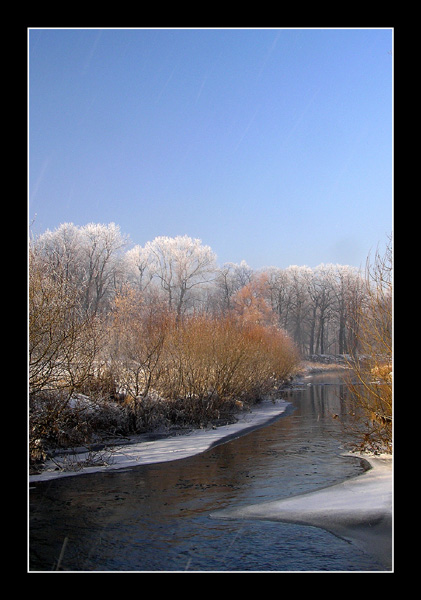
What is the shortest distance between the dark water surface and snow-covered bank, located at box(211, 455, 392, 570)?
22cm

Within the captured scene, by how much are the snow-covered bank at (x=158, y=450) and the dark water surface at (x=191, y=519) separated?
41cm

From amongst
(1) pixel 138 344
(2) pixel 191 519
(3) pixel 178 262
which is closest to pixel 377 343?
(2) pixel 191 519

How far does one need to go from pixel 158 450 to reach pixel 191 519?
5673 mm

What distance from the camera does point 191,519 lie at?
7500mm

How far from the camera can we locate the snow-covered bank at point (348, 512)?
660 centimetres

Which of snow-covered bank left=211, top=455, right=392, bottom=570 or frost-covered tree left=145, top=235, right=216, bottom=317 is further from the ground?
frost-covered tree left=145, top=235, right=216, bottom=317

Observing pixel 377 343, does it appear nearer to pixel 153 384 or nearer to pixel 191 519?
pixel 191 519

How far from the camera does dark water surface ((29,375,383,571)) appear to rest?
595 centimetres

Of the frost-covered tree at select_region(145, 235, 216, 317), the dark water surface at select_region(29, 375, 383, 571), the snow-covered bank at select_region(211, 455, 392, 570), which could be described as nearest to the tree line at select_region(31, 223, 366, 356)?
the frost-covered tree at select_region(145, 235, 216, 317)

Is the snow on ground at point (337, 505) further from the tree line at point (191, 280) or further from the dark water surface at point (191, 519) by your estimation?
the tree line at point (191, 280)

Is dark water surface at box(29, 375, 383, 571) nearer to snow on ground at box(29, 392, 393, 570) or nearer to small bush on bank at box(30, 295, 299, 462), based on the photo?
snow on ground at box(29, 392, 393, 570)
